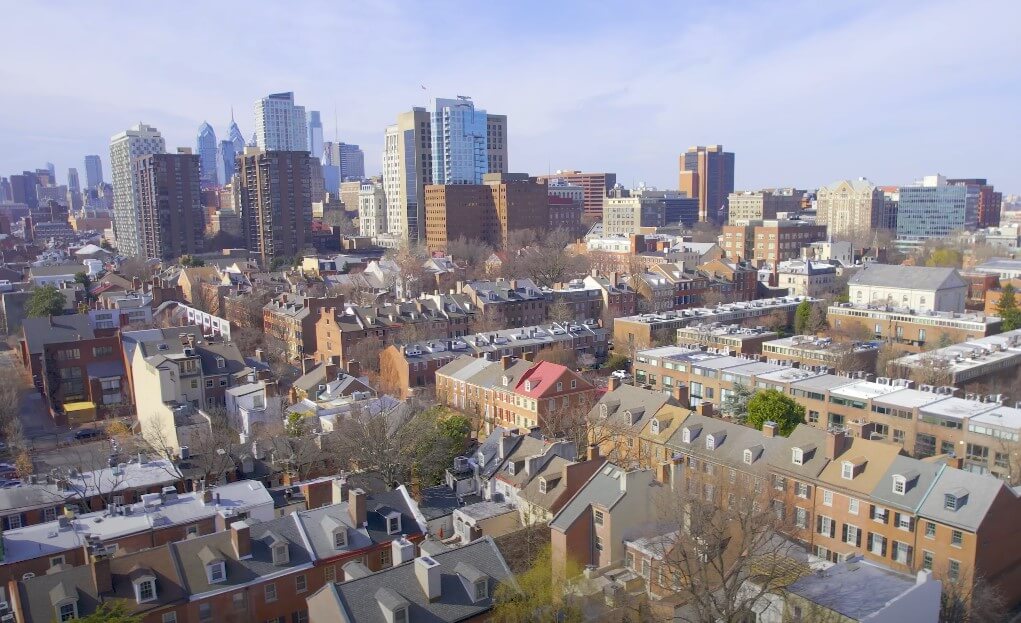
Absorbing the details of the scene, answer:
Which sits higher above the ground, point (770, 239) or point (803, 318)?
point (770, 239)

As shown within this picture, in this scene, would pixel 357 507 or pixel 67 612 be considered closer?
pixel 67 612

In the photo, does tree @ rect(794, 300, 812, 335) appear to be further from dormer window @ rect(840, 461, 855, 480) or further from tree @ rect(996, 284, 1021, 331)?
dormer window @ rect(840, 461, 855, 480)

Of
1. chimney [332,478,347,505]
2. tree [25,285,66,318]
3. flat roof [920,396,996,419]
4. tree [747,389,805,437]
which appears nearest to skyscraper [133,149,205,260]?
tree [25,285,66,318]

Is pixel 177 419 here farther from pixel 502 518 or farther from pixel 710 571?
pixel 710 571

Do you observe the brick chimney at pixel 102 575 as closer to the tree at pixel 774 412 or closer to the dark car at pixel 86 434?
the dark car at pixel 86 434

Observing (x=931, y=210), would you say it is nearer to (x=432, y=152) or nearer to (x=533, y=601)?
(x=432, y=152)

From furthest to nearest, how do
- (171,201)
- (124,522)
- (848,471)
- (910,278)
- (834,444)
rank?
(171,201) < (910,278) < (834,444) < (848,471) < (124,522)

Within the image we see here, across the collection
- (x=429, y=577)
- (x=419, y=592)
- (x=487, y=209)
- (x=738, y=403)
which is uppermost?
(x=487, y=209)

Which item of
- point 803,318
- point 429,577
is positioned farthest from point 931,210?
point 429,577
